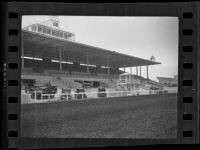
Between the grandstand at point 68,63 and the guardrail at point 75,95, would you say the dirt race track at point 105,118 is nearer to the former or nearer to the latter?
the guardrail at point 75,95

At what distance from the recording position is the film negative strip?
9.77ft

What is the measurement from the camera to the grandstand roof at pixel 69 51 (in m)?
3.02

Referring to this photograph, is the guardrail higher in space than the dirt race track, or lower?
higher

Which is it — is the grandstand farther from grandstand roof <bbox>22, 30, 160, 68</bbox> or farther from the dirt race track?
the dirt race track

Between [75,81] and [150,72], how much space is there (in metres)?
0.80

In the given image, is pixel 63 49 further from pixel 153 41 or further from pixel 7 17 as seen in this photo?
pixel 153 41

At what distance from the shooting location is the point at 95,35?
3045mm

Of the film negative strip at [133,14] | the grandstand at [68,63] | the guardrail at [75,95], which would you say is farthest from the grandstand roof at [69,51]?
the guardrail at [75,95]

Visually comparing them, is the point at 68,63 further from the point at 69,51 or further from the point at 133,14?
the point at 133,14

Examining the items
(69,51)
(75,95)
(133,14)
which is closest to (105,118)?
(75,95)

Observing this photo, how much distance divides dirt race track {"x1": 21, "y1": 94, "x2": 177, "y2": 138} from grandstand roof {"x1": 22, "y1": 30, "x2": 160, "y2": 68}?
393mm

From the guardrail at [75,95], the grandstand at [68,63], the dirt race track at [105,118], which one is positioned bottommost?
the dirt race track at [105,118]

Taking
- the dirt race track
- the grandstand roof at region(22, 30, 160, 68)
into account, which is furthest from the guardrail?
the grandstand roof at region(22, 30, 160, 68)

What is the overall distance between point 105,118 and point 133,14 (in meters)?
1.14
